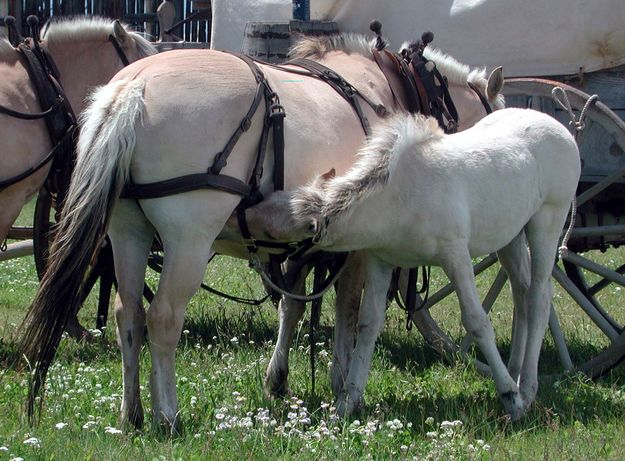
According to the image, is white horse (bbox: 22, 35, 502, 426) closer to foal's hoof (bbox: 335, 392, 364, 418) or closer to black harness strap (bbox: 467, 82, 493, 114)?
foal's hoof (bbox: 335, 392, 364, 418)

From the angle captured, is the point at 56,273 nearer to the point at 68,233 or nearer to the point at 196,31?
the point at 68,233

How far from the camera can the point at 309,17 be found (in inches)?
270

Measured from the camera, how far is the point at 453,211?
4777 millimetres

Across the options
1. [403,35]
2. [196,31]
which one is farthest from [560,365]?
[196,31]

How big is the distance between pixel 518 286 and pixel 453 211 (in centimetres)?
103

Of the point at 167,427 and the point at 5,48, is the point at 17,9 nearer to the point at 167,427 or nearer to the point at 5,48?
the point at 5,48

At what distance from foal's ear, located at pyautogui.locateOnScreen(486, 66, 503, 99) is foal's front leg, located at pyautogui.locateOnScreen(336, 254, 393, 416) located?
135cm

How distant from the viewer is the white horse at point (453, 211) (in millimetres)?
4535

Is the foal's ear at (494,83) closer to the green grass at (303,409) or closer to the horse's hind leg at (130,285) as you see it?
the green grass at (303,409)

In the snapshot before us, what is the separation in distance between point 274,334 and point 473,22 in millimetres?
2463

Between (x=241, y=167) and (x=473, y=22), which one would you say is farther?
(x=473, y=22)

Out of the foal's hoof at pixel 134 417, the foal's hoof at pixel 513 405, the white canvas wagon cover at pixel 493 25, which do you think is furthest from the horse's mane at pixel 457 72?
the foal's hoof at pixel 134 417

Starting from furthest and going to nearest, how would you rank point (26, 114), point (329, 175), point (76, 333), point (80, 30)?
point (76, 333) → point (80, 30) → point (26, 114) → point (329, 175)

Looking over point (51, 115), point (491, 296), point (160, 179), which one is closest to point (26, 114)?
point (51, 115)
